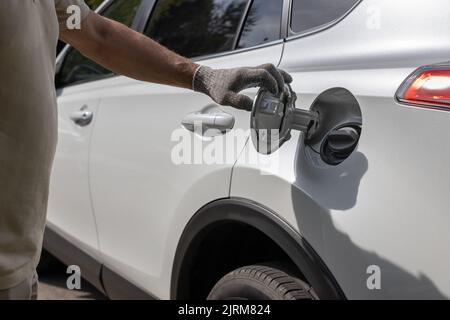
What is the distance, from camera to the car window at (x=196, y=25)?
6.85 feet

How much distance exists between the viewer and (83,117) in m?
2.75

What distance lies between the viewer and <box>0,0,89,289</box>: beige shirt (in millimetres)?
1223

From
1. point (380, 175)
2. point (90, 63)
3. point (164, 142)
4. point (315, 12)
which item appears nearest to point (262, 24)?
point (315, 12)

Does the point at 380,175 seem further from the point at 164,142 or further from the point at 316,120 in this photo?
the point at 164,142

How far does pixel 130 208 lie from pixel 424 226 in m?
1.31

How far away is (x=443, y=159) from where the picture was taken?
47.4 inches

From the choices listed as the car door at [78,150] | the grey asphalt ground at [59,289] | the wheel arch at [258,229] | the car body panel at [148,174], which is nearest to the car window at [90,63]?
the car door at [78,150]

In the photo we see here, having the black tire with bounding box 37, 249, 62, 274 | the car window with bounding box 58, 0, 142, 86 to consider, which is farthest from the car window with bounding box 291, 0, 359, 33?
the black tire with bounding box 37, 249, 62, 274

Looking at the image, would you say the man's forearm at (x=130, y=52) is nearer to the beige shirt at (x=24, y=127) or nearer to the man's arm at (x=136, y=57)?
the man's arm at (x=136, y=57)

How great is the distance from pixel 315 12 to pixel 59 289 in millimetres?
2632

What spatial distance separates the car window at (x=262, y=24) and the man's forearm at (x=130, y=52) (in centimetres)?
30

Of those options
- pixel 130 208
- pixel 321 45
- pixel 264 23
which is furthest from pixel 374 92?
pixel 130 208

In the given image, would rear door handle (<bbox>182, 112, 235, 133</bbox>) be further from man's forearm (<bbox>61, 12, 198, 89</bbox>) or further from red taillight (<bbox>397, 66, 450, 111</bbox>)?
red taillight (<bbox>397, 66, 450, 111</bbox>)
